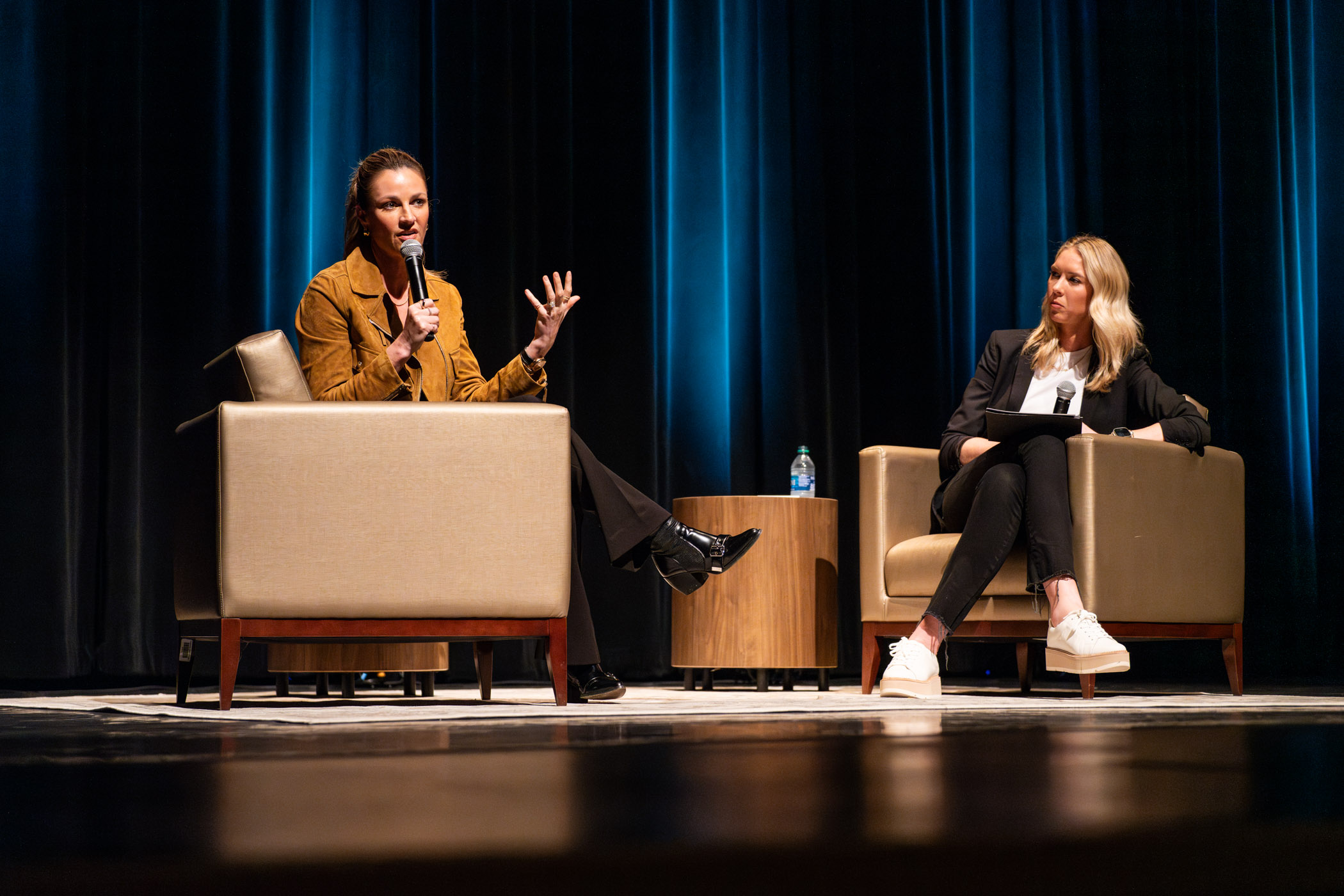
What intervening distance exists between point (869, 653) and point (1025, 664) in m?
0.47

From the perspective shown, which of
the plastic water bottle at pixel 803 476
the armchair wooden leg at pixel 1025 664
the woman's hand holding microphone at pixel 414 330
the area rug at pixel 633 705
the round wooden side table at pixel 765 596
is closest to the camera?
the area rug at pixel 633 705

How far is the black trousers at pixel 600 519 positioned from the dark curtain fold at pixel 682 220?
1.52m

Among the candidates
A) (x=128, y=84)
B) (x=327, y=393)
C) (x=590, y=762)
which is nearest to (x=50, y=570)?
(x=128, y=84)

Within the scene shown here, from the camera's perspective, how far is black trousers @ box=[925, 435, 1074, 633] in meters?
2.53

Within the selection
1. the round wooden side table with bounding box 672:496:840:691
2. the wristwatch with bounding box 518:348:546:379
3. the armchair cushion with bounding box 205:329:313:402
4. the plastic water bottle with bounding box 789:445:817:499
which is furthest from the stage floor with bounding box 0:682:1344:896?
the plastic water bottle with bounding box 789:445:817:499

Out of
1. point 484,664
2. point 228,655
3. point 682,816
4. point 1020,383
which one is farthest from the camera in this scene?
point 1020,383

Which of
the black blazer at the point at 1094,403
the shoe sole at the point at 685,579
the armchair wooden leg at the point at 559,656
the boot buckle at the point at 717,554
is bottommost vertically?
the armchair wooden leg at the point at 559,656

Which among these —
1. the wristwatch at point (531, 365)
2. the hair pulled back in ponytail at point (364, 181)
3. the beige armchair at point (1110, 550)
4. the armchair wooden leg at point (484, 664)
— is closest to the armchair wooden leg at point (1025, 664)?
the beige armchair at point (1110, 550)

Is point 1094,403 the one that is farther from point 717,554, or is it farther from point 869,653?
point 717,554

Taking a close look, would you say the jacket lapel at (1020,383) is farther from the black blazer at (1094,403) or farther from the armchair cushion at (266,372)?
the armchair cushion at (266,372)

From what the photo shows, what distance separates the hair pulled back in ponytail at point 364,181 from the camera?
2592 mm

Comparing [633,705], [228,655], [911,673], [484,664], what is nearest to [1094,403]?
[911,673]

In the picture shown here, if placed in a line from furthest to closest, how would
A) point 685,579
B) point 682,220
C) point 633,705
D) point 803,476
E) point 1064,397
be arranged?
point 682,220 → point 803,476 → point 1064,397 → point 685,579 → point 633,705

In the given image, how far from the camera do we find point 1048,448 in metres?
2.64
